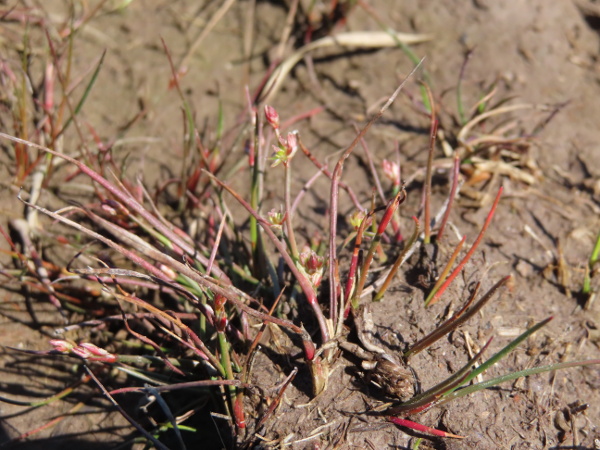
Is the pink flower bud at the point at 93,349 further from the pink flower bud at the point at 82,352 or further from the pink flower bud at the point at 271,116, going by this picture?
the pink flower bud at the point at 271,116

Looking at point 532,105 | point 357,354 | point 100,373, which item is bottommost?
point 100,373

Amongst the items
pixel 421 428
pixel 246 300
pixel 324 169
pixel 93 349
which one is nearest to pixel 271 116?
pixel 324 169

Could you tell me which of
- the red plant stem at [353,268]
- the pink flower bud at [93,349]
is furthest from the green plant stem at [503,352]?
the pink flower bud at [93,349]

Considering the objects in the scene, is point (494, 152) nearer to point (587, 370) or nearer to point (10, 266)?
point (587, 370)

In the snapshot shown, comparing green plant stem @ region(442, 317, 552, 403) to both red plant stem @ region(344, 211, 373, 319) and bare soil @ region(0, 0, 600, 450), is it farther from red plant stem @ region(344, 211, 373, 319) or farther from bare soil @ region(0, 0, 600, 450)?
red plant stem @ region(344, 211, 373, 319)

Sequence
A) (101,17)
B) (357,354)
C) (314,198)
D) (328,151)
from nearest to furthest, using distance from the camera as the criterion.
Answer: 1. (357,354)
2. (314,198)
3. (328,151)
4. (101,17)

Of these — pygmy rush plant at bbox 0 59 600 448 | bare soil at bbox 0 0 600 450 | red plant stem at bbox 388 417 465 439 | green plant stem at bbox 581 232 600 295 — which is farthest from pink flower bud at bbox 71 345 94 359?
green plant stem at bbox 581 232 600 295

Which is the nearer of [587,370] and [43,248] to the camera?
[587,370]

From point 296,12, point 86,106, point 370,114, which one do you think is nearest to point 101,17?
point 86,106

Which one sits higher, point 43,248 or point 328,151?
point 328,151
